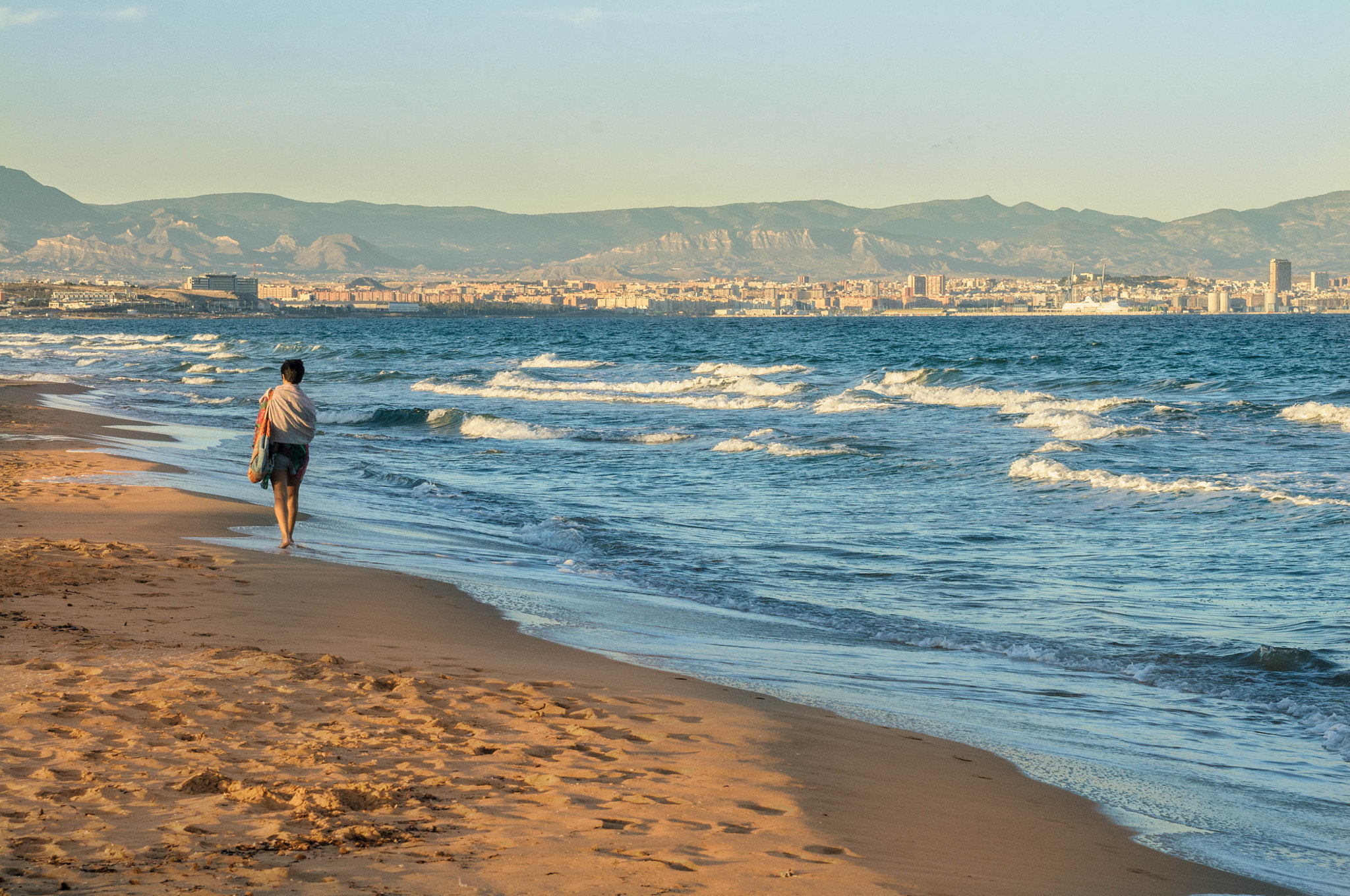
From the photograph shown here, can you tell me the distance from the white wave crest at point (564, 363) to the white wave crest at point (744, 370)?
693cm

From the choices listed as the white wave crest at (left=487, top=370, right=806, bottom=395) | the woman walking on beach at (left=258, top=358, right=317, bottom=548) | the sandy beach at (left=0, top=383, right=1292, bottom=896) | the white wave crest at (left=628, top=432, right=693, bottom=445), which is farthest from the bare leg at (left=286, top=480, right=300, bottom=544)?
the white wave crest at (left=487, top=370, right=806, bottom=395)

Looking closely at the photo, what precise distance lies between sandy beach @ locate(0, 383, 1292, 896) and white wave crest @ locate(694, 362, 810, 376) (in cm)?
4027

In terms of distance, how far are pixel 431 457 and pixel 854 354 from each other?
46.6 m

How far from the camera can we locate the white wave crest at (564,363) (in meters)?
59.8

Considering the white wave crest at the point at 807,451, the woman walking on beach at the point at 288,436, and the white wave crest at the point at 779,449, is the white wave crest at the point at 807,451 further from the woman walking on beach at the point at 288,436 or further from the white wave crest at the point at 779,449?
the woman walking on beach at the point at 288,436

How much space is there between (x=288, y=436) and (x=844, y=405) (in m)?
24.9

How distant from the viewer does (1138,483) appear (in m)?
17.0

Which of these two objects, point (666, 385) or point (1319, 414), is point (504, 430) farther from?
point (1319, 414)

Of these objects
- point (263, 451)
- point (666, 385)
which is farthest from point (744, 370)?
point (263, 451)

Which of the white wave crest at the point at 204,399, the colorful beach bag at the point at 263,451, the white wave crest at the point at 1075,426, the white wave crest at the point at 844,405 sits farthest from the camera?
the white wave crest at the point at 204,399

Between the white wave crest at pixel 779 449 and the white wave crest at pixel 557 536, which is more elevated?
the white wave crest at pixel 779 449

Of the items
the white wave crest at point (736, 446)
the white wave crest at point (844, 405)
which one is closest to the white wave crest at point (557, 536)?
the white wave crest at point (736, 446)

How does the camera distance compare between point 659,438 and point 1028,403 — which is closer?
point 659,438

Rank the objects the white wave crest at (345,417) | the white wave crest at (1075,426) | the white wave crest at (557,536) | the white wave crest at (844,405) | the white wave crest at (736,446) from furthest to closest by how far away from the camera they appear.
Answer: the white wave crest at (844,405)
the white wave crest at (345,417)
the white wave crest at (1075,426)
the white wave crest at (736,446)
the white wave crest at (557,536)
